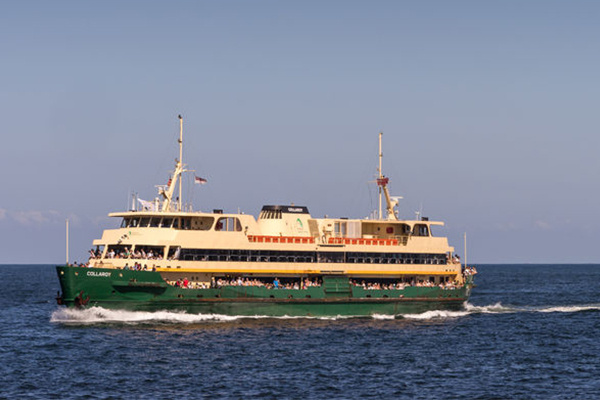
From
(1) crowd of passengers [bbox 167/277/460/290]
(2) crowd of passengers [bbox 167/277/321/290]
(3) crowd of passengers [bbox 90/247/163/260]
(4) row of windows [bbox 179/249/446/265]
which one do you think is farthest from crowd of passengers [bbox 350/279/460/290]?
Answer: (3) crowd of passengers [bbox 90/247/163/260]

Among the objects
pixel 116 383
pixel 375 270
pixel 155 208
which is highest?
pixel 155 208

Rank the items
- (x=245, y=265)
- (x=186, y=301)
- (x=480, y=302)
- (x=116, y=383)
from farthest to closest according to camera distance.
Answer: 1. (x=480, y=302)
2. (x=245, y=265)
3. (x=186, y=301)
4. (x=116, y=383)

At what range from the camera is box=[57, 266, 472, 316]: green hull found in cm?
5166

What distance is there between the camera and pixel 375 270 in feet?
201

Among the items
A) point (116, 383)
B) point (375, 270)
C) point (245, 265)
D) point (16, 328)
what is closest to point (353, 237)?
point (375, 270)

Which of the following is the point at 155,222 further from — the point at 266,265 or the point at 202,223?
the point at 266,265

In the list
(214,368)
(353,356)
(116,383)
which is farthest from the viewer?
(353,356)

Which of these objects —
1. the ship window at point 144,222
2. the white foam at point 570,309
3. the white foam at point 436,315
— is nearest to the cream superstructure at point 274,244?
the ship window at point 144,222

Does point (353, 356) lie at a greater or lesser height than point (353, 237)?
lesser

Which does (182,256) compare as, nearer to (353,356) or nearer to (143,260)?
(143,260)

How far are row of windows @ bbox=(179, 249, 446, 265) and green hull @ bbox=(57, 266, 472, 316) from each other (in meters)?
1.79

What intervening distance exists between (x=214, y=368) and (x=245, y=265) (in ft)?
59.2

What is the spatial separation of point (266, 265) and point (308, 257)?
3426mm

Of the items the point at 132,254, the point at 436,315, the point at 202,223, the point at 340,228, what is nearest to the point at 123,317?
the point at 132,254
